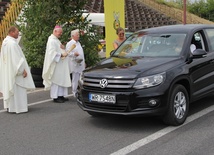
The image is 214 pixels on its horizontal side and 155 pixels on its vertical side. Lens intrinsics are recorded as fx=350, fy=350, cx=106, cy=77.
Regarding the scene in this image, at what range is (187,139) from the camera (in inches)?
201

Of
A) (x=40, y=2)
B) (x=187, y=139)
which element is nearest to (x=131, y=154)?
(x=187, y=139)

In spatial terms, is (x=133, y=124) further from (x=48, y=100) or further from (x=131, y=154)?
(x=48, y=100)

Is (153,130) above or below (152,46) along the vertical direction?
below

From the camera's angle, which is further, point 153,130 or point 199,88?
point 199,88

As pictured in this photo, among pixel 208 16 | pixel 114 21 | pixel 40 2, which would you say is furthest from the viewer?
pixel 208 16

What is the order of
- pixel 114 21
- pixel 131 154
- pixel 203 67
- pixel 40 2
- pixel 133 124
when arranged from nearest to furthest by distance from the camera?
1. pixel 131 154
2. pixel 133 124
3. pixel 203 67
4. pixel 40 2
5. pixel 114 21

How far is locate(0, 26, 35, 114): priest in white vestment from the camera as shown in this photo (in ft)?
22.9

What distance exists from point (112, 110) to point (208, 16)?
61.7 meters

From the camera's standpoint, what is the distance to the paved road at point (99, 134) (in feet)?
15.7

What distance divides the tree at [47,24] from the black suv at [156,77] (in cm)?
387

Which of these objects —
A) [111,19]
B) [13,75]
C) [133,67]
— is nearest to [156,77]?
[133,67]

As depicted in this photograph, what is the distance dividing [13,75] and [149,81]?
300 cm

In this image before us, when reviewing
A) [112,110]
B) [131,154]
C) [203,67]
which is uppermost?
[203,67]

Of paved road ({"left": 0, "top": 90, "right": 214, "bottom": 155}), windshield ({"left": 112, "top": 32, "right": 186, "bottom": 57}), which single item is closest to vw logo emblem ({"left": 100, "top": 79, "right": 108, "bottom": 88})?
paved road ({"left": 0, "top": 90, "right": 214, "bottom": 155})
